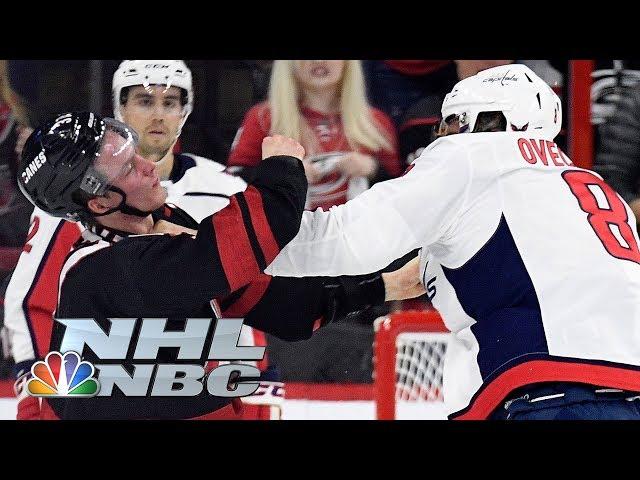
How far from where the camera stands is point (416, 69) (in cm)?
488

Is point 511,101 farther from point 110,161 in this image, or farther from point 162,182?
point 162,182

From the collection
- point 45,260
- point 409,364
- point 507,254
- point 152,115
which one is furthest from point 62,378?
point 507,254

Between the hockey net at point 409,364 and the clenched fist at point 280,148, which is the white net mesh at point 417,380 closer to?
the hockey net at point 409,364

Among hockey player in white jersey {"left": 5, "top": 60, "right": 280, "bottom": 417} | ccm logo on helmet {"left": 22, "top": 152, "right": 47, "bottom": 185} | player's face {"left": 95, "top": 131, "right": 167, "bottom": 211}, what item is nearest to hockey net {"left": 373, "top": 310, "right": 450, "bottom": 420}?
hockey player in white jersey {"left": 5, "top": 60, "right": 280, "bottom": 417}

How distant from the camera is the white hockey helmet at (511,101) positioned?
2381 mm

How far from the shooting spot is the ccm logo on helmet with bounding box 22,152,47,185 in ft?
8.08

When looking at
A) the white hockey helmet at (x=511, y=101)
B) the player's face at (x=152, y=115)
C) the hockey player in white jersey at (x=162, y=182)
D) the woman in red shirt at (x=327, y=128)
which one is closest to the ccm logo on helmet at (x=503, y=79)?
the white hockey helmet at (x=511, y=101)

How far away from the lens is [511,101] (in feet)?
7.80

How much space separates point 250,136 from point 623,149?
168 cm

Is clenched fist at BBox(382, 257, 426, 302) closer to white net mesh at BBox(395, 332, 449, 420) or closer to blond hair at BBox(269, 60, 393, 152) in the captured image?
white net mesh at BBox(395, 332, 449, 420)

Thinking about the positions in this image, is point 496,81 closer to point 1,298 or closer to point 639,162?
point 639,162

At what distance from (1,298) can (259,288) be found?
7.23 feet

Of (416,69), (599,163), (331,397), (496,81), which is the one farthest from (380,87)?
(496,81)

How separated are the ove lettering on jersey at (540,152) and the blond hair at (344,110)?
251 cm
